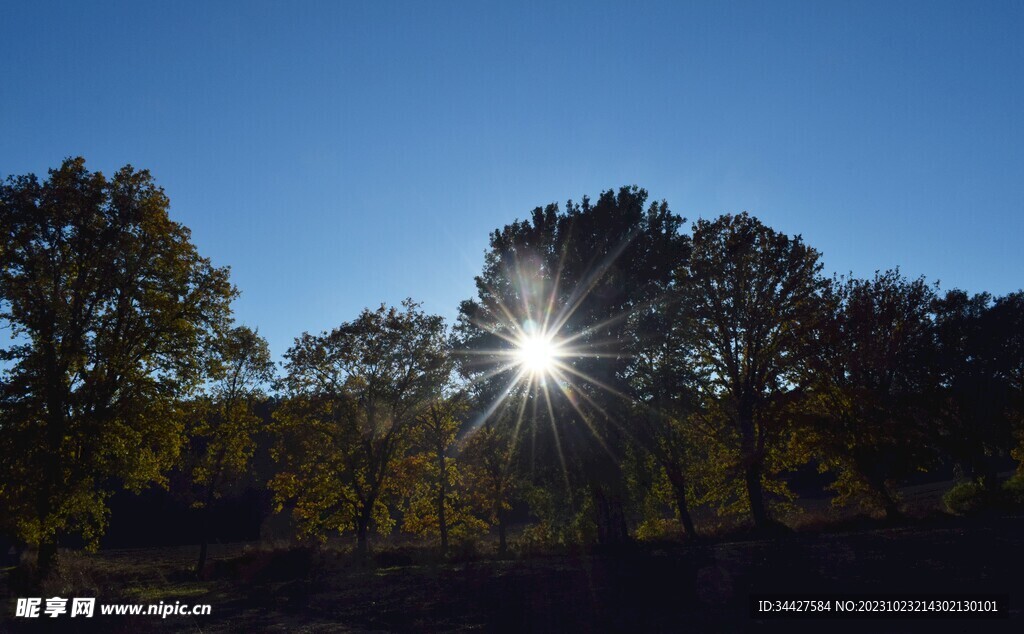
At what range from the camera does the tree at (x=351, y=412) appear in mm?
34000

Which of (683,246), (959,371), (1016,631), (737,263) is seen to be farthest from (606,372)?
(959,371)

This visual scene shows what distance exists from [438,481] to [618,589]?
74.2 feet

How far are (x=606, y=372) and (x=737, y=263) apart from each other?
9.20 m

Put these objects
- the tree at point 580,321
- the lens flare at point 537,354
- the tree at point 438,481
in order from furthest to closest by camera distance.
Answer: the tree at point 438,481 < the lens flare at point 537,354 < the tree at point 580,321

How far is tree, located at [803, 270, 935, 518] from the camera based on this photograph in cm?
3070

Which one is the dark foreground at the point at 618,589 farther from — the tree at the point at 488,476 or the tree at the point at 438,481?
the tree at the point at 438,481

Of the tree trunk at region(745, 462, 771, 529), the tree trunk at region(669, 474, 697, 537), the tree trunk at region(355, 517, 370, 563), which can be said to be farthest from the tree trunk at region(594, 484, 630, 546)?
the tree trunk at region(355, 517, 370, 563)

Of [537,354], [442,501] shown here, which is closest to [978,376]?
[537,354]

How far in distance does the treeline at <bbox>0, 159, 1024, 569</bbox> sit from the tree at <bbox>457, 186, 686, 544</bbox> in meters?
0.10

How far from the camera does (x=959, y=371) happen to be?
38812mm

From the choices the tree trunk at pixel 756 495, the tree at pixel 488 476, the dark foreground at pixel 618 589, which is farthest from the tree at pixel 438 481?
the tree trunk at pixel 756 495

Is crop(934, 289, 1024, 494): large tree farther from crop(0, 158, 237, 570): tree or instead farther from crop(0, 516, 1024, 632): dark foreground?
crop(0, 158, 237, 570): tree

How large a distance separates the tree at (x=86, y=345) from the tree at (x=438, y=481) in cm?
1596

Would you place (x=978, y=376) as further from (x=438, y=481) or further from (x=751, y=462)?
(x=438, y=481)
